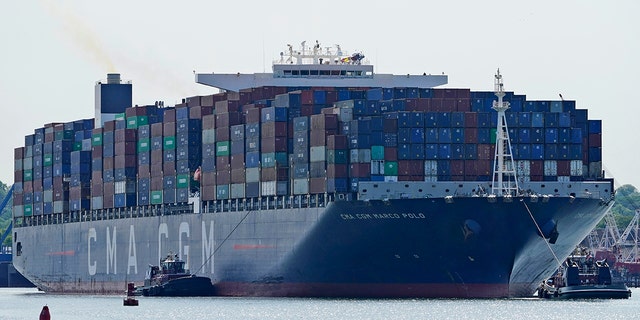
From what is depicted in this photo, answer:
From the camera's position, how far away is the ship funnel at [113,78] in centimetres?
14050

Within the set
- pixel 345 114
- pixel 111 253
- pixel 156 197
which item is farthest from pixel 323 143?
pixel 111 253

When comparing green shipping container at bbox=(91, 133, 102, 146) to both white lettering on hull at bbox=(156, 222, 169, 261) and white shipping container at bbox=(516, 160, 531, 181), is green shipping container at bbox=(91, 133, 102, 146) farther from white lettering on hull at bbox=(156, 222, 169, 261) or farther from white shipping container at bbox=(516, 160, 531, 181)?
white shipping container at bbox=(516, 160, 531, 181)

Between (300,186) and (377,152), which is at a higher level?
(377,152)

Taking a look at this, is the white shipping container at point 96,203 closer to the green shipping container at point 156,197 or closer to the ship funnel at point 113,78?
the green shipping container at point 156,197

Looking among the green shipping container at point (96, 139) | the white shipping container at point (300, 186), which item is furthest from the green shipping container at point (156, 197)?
the white shipping container at point (300, 186)

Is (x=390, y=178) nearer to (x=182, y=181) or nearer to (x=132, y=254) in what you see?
(x=182, y=181)

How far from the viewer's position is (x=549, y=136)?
99000 millimetres

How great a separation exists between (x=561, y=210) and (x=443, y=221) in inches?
235

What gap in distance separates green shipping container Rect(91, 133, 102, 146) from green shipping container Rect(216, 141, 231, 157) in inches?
687

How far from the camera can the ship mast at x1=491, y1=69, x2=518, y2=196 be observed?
93938 millimetres

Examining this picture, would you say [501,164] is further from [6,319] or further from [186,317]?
[6,319]

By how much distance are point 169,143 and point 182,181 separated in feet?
10.0

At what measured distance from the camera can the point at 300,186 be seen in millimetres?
101188

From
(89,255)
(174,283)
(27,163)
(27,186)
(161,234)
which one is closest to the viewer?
(174,283)
